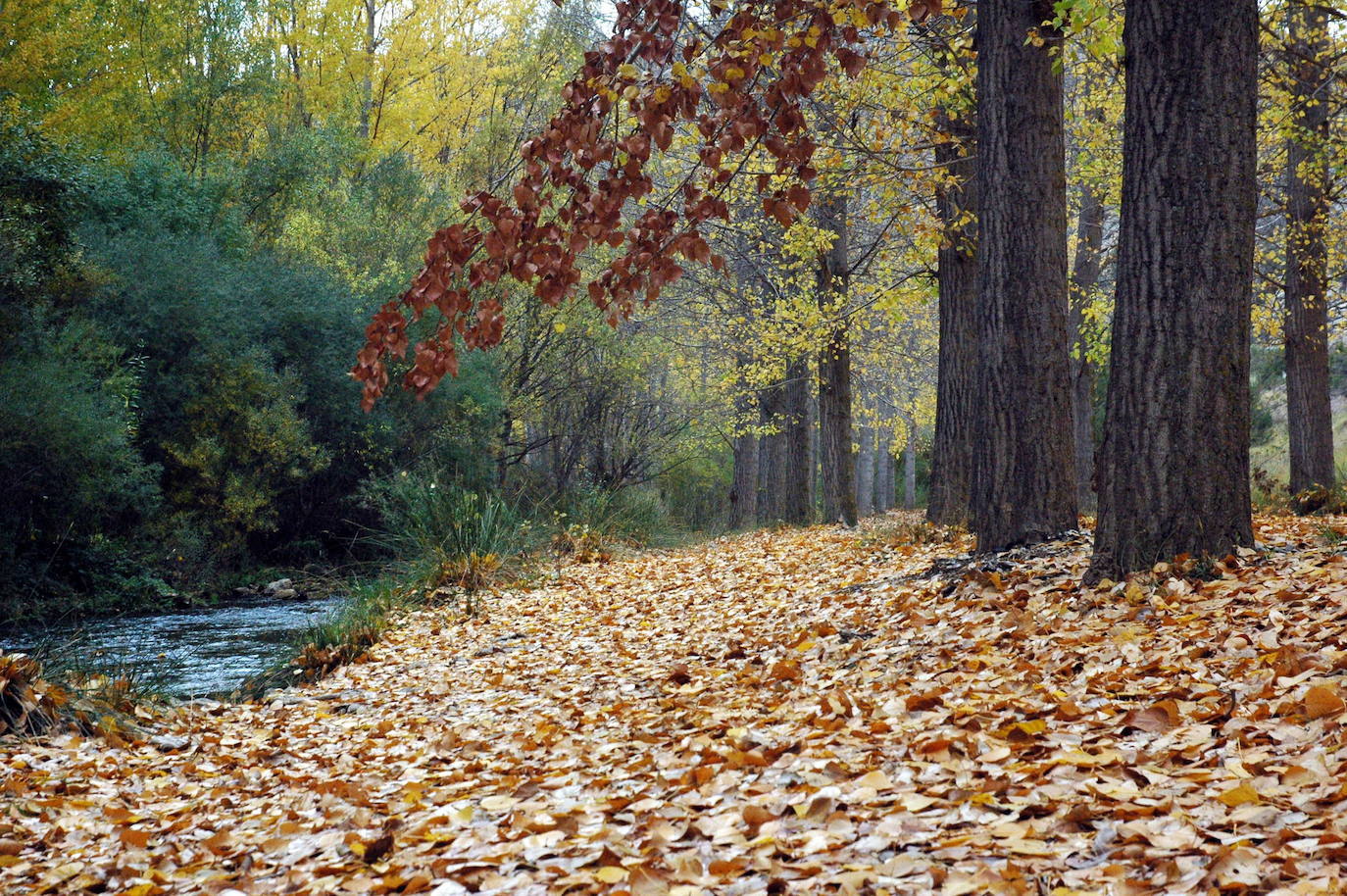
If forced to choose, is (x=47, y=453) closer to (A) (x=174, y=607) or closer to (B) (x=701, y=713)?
(A) (x=174, y=607)

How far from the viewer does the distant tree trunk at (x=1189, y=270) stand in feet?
15.7

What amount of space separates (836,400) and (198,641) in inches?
329

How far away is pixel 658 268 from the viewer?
423 centimetres

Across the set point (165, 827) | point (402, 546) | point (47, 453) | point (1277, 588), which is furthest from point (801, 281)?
point (165, 827)

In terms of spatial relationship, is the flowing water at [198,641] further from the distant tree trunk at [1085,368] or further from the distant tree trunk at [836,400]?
the distant tree trunk at [1085,368]

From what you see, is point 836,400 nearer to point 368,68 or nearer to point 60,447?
point 60,447

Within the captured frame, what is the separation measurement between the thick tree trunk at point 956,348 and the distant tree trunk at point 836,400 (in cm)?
377

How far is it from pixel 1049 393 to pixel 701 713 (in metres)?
3.34

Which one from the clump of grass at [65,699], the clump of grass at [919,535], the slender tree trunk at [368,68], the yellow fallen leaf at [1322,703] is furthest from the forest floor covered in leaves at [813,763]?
the slender tree trunk at [368,68]

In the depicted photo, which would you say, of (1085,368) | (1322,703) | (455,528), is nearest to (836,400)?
(1085,368)

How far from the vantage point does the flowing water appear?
752 centimetres

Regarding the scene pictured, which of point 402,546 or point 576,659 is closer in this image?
point 576,659

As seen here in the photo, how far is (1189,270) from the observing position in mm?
4820

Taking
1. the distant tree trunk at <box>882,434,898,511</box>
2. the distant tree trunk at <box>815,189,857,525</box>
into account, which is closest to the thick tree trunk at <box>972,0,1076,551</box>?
the distant tree trunk at <box>815,189,857,525</box>
